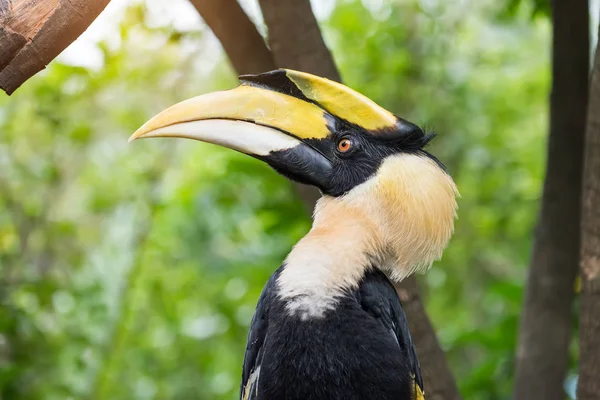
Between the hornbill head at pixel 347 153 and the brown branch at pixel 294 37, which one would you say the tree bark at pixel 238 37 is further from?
the hornbill head at pixel 347 153

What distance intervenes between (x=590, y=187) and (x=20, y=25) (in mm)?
1367

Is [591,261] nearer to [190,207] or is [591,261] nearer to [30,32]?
[30,32]

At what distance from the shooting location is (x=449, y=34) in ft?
12.6

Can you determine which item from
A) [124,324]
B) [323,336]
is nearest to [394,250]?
[323,336]

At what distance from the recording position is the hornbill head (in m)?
1.41

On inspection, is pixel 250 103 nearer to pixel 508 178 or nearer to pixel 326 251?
pixel 326 251

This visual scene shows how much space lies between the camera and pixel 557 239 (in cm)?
239

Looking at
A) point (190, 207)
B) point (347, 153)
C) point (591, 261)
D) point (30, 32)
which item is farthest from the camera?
point (190, 207)

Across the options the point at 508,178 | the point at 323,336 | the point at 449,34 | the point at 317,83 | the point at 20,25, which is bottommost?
the point at 323,336

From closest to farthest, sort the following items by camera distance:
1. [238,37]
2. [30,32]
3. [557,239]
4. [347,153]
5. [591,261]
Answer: [30,32]
[347,153]
[591,261]
[238,37]
[557,239]

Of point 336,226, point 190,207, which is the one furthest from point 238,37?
point 190,207

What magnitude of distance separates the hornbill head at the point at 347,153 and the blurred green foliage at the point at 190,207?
116cm

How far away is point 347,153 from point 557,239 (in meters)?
1.20

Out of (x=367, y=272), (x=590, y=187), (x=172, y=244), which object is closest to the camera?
(x=367, y=272)
